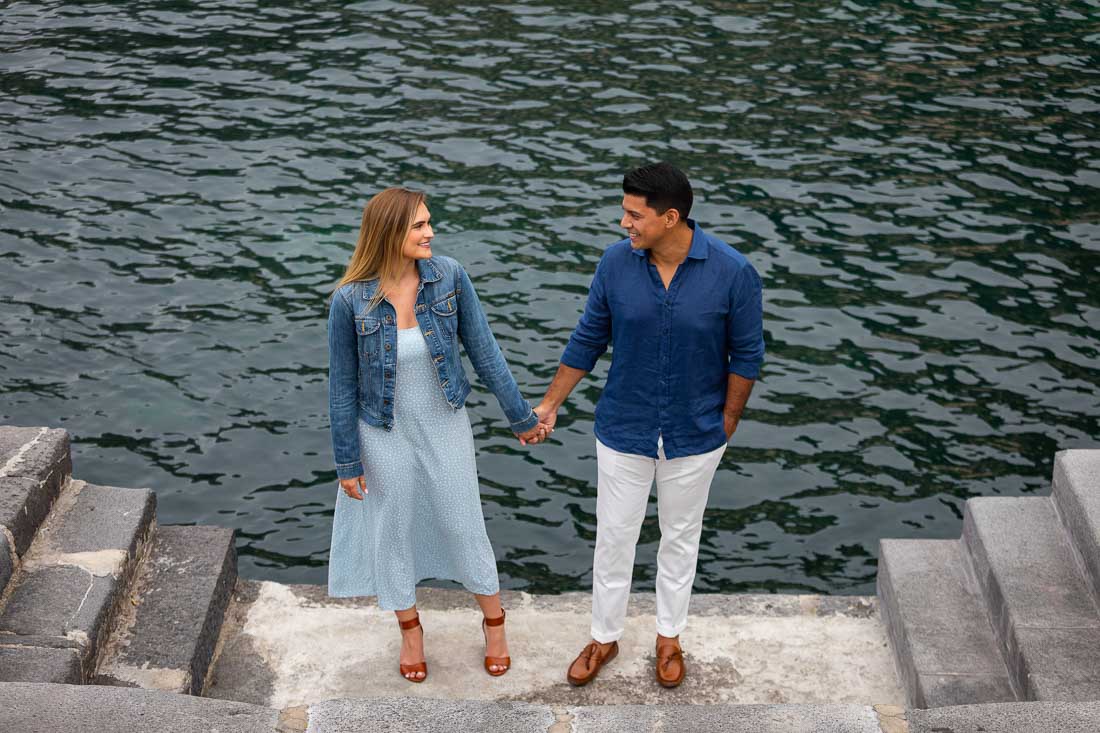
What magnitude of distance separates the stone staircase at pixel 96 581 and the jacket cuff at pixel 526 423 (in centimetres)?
162

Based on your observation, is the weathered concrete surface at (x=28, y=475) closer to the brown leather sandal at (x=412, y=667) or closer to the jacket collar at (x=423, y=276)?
the brown leather sandal at (x=412, y=667)

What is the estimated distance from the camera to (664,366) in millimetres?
5133

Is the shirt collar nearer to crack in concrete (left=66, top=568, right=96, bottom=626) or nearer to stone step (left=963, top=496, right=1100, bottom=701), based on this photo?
stone step (left=963, top=496, right=1100, bottom=701)

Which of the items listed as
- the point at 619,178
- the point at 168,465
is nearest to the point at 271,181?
the point at 619,178

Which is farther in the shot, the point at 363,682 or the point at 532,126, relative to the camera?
the point at 532,126

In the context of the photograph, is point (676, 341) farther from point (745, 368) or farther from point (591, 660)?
point (591, 660)

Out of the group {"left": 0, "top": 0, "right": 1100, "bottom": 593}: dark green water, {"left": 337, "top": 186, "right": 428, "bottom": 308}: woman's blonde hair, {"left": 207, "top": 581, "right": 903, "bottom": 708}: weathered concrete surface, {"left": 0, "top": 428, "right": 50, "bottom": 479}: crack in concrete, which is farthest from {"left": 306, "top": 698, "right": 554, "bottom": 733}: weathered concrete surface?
{"left": 0, "top": 0, "right": 1100, "bottom": 593}: dark green water

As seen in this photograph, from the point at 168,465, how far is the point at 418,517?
358cm

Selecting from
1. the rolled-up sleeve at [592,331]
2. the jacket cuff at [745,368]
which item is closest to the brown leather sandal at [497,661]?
the rolled-up sleeve at [592,331]

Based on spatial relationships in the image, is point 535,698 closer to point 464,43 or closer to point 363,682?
point 363,682

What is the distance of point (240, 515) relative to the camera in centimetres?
805

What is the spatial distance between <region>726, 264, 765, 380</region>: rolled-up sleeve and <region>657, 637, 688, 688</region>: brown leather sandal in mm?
1275

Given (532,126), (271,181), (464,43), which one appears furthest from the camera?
(464,43)

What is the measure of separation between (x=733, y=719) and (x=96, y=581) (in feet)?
9.39
